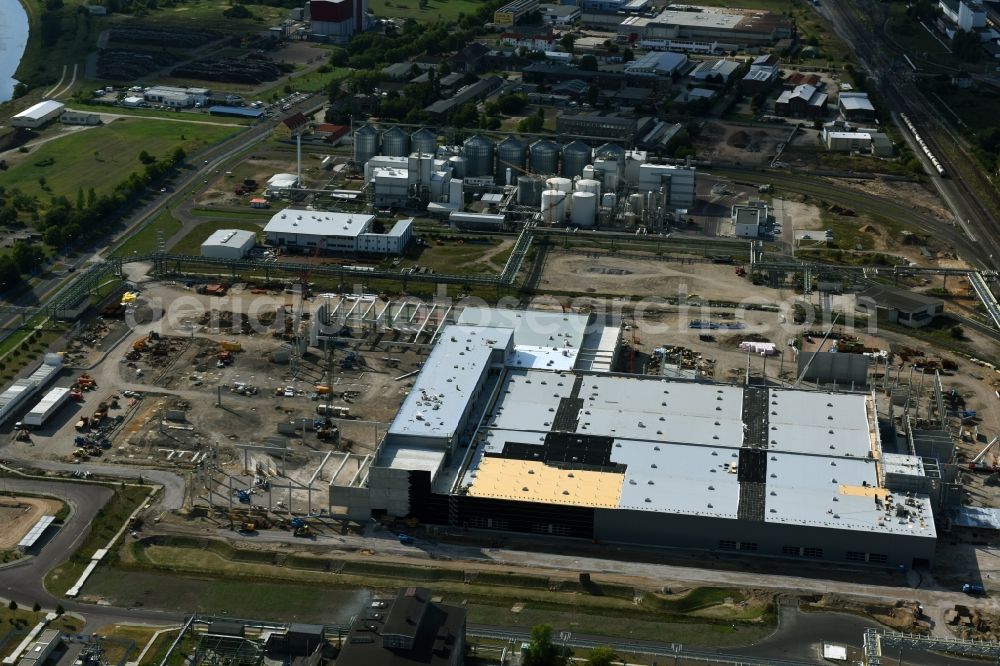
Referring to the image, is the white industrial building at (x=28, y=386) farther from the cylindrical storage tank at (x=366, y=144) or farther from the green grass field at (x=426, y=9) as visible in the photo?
the green grass field at (x=426, y=9)

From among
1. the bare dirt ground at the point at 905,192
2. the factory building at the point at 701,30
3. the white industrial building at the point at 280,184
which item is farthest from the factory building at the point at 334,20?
the bare dirt ground at the point at 905,192

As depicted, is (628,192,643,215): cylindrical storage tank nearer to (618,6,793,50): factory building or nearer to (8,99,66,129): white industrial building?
(8,99,66,129): white industrial building

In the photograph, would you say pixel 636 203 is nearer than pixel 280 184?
Yes

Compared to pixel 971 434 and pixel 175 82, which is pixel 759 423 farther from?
pixel 175 82

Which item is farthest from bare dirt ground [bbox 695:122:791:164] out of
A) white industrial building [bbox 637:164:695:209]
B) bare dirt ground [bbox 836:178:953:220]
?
white industrial building [bbox 637:164:695:209]

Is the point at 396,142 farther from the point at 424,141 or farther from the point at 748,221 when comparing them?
the point at 748,221

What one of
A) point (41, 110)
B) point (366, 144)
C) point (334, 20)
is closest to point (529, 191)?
point (366, 144)
